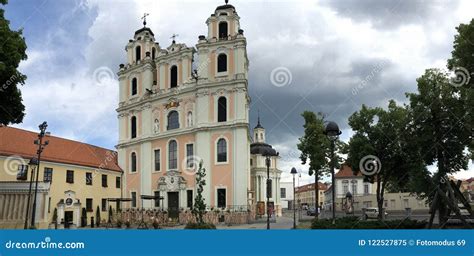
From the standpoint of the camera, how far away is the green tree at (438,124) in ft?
72.5

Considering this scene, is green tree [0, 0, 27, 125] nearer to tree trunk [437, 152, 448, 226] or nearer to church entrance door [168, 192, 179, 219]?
tree trunk [437, 152, 448, 226]

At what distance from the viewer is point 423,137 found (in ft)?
75.2

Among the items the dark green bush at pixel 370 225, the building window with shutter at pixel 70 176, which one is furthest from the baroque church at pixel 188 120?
the dark green bush at pixel 370 225

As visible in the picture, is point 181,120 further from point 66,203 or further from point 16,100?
point 16,100

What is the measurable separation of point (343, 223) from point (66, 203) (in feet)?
82.3

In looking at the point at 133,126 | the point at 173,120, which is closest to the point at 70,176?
the point at 133,126

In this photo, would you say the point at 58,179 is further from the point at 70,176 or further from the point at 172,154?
the point at 172,154

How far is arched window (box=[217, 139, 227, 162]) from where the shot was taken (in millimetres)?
39656

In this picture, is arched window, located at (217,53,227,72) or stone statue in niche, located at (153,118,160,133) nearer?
arched window, located at (217,53,227,72)

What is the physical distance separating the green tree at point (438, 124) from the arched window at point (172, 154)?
2404cm

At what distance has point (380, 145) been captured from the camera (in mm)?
28453

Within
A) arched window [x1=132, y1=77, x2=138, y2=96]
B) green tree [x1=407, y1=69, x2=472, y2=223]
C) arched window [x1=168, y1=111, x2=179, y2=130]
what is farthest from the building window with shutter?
green tree [x1=407, y1=69, x2=472, y2=223]

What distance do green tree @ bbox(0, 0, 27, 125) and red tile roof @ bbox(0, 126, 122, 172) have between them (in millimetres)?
14824

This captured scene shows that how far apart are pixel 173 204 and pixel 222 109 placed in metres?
9.96
